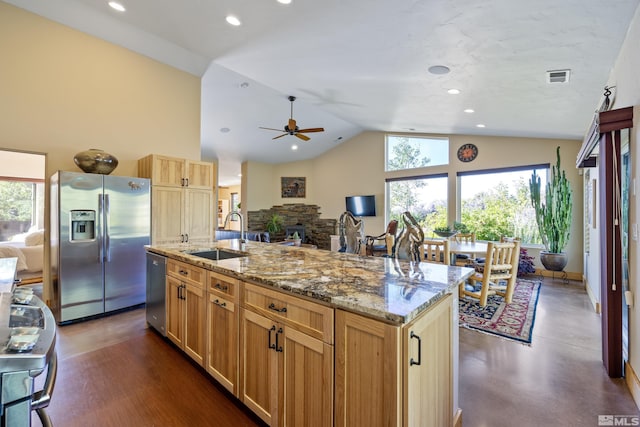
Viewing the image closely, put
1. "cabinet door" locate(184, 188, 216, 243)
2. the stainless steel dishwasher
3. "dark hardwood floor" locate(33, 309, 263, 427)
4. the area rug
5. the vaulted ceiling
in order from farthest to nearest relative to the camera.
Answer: "cabinet door" locate(184, 188, 216, 243), the area rug, the stainless steel dishwasher, the vaulted ceiling, "dark hardwood floor" locate(33, 309, 263, 427)

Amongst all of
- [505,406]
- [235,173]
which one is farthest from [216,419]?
[235,173]

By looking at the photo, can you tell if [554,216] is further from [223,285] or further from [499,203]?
[223,285]

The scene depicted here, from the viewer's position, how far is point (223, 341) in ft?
6.16

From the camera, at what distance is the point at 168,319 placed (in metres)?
2.59

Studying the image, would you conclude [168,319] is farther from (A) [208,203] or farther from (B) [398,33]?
(B) [398,33]

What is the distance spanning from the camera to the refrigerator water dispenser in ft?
10.7

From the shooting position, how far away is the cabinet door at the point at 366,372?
1056mm

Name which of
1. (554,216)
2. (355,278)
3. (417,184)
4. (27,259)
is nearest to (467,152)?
(417,184)

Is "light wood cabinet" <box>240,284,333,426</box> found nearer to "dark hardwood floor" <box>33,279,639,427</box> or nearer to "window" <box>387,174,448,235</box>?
"dark hardwood floor" <box>33,279,639,427</box>

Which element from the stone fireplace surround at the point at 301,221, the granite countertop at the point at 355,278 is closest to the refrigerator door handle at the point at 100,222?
the granite countertop at the point at 355,278

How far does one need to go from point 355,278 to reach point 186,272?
4.66 feet

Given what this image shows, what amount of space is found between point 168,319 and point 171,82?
359 centimetres

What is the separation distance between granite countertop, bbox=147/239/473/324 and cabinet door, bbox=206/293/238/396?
0.22 m

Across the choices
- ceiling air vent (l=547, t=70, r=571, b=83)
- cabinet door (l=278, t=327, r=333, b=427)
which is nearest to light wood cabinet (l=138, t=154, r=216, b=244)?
cabinet door (l=278, t=327, r=333, b=427)
